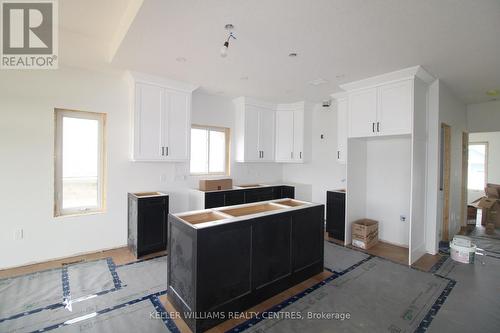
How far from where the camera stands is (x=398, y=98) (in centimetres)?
352

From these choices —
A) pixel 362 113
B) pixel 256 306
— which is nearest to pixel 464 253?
pixel 362 113

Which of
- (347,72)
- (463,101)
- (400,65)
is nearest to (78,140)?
(347,72)

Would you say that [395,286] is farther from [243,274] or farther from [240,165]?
[240,165]

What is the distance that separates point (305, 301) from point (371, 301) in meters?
Result: 0.70

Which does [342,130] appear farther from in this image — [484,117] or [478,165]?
[478,165]

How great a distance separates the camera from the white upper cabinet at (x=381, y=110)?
11.3 feet

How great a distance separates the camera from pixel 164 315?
2301 mm

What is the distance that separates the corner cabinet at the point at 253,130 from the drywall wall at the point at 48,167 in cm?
177

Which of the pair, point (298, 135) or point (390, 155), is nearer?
point (390, 155)

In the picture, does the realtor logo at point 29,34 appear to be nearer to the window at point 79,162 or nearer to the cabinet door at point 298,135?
the window at point 79,162

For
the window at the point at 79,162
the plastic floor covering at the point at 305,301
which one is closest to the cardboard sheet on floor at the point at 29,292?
the plastic floor covering at the point at 305,301

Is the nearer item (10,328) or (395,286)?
(10,328)

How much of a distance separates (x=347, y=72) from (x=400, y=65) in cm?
65

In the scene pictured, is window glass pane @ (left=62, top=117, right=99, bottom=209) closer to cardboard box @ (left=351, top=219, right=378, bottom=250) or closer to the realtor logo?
the realtor logo
